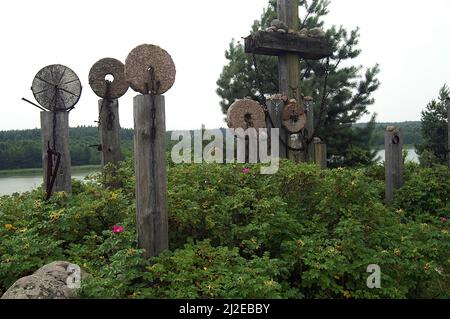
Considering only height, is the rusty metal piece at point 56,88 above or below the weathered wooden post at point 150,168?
above

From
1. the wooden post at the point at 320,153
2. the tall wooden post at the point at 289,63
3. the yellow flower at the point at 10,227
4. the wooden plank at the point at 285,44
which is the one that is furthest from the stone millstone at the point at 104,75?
the wooden post at the point at 320,153

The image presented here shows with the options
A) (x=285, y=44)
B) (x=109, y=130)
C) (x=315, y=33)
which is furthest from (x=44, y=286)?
(x=315, y=33)

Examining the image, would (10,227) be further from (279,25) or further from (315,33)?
(315,33)

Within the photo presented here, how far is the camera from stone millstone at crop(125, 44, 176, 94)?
3.64 metres

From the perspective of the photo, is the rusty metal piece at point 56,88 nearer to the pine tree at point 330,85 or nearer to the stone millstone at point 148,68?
the stone millstone at point 148,68

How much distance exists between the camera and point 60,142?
5707 millimetres

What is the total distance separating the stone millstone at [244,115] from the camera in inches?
279

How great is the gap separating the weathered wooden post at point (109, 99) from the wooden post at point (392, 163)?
4.41m

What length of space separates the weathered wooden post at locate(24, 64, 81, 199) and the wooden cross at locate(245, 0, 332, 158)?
3.48 meters

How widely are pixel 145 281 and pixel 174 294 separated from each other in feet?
1.41

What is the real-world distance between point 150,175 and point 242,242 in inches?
38.3

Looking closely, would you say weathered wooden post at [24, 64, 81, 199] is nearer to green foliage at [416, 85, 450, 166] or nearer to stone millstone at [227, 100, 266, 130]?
stone millstone at [227, 100, 266, 130]

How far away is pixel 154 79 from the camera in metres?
3.67

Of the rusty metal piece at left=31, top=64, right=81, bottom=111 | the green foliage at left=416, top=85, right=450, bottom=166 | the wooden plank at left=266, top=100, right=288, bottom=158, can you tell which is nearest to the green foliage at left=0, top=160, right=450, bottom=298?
the rusty metal piece at left=31, top=64, right=81, bottom=111
